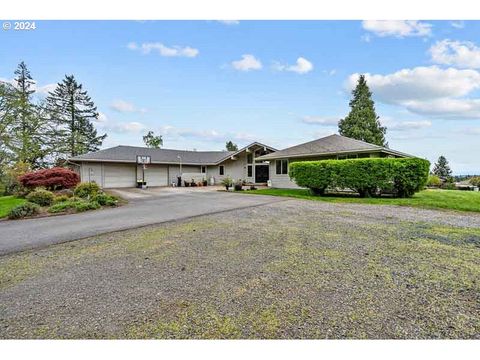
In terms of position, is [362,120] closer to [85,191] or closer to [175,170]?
[175,170]

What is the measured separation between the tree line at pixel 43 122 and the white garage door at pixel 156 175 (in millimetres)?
9136

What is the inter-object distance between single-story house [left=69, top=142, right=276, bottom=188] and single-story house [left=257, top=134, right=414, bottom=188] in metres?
3.19

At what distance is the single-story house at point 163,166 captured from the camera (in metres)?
20.6

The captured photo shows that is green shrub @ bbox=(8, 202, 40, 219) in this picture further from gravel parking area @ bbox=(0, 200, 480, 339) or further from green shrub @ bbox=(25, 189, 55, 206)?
gravel parking area @ bbox=(0, 200, 480, 339)

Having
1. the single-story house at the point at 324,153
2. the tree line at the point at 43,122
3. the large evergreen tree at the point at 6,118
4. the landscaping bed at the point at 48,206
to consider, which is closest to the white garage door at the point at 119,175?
the tree line at the point at 43,122

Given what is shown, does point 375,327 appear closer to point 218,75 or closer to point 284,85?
point 218,75

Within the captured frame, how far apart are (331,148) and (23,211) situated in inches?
635

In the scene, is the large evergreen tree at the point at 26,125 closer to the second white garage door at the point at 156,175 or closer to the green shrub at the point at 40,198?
the second white garage door at the point at 156,175

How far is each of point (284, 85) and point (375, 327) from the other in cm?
1434

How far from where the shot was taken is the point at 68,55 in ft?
28.3

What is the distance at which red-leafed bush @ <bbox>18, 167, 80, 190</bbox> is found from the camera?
14530mm

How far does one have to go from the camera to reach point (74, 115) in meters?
34.3
